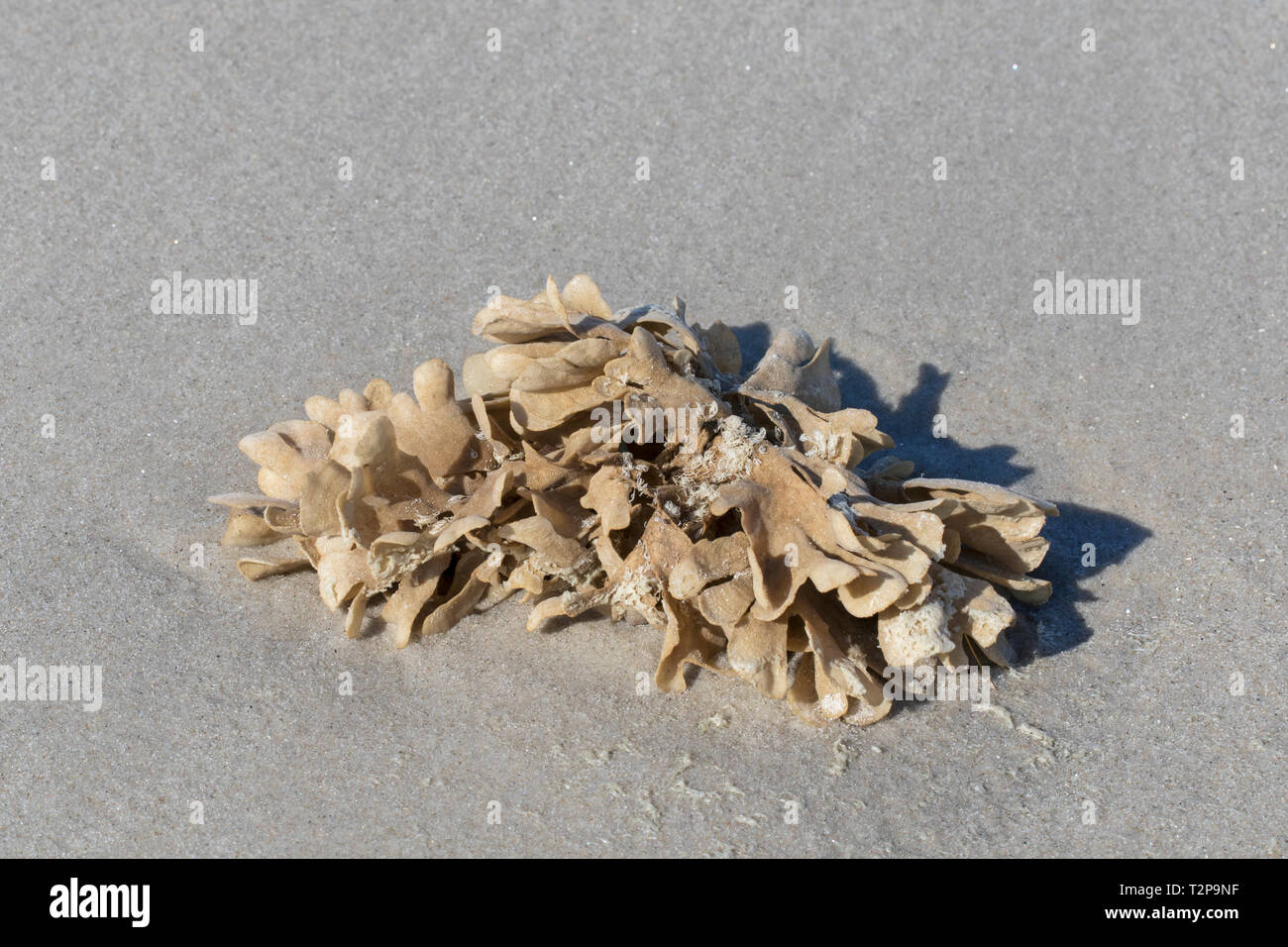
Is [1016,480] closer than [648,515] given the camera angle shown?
No

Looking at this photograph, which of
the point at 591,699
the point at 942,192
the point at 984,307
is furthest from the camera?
the point at 942,192

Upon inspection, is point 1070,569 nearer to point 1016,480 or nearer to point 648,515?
point 1016,480

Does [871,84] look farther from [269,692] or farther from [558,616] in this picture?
[269,692]

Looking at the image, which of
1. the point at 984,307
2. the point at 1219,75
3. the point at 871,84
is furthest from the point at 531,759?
the point at 1219,75

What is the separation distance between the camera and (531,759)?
2.41 meters

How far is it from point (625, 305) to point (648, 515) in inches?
43.6

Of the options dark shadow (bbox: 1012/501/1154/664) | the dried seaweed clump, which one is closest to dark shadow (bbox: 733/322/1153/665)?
dark shadow (bbox: 1012/501/1154/664)

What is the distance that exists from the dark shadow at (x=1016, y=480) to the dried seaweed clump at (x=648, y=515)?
112 mm

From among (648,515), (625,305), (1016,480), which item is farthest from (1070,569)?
(625,305)

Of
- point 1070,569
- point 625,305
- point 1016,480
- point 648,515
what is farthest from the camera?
point 625,305

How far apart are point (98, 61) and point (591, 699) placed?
3049 mm

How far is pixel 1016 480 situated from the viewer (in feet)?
10.2

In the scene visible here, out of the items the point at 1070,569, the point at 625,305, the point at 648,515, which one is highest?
the point at 625,305

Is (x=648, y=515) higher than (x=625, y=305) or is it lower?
lower
